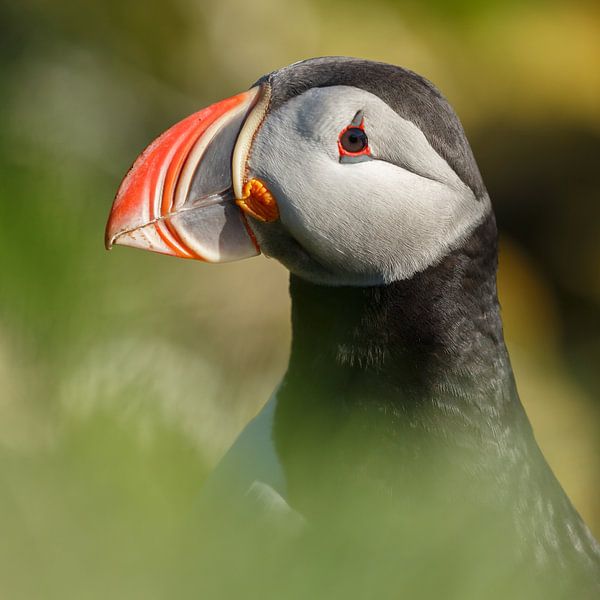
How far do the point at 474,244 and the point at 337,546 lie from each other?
1476 mm

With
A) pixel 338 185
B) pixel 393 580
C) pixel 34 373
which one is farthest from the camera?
pixel 338 185

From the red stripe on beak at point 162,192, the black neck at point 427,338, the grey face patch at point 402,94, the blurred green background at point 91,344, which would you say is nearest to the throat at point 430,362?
the black neck at point 427,338

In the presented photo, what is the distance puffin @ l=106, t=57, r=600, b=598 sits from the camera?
2.35 meters

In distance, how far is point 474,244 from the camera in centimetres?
247

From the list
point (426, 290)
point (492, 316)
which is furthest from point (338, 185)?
point (492, 316)

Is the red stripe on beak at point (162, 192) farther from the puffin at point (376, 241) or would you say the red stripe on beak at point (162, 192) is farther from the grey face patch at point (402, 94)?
the grey face patch at point (402, 94)

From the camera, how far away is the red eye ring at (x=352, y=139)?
7.59ft

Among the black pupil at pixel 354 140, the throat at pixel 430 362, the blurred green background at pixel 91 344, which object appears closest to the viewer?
the blurred green background at pixel 91 344

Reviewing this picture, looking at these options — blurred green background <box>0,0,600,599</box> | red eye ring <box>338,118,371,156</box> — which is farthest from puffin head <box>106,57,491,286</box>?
blurred green background <box>0,0,600,599</box>

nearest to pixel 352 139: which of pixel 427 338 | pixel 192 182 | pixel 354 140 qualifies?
pixel 354 140

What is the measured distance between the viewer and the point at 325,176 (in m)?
2.36

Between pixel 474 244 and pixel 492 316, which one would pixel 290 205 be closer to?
pixel 474 244

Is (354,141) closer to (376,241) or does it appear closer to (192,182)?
(376,241)

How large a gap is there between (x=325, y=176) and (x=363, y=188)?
108mm
